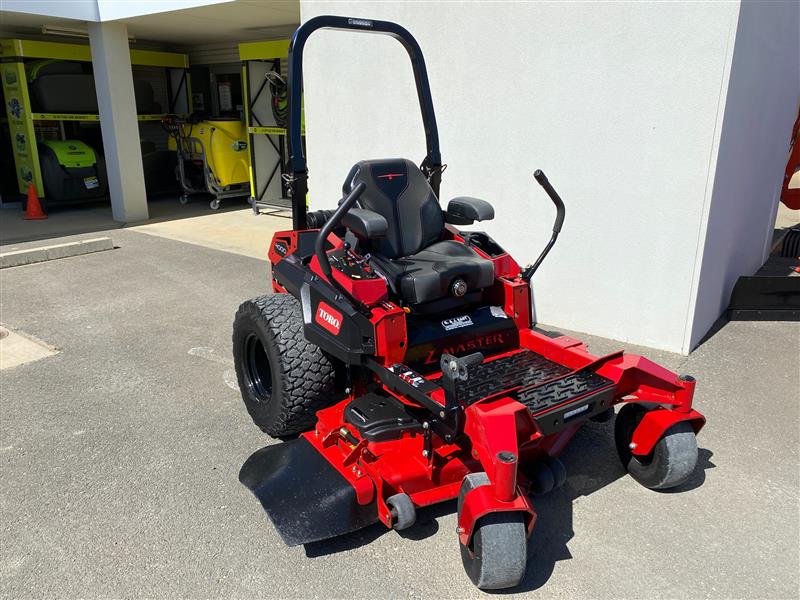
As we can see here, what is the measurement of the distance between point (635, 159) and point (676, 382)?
2.26 metres

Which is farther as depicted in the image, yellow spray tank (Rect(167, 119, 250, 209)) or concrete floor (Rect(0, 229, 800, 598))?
yellow spray tank (Rect(167, 119, 250, 209))

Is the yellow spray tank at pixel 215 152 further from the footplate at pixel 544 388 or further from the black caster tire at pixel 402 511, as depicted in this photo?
the black caster tire at pixel 402 511

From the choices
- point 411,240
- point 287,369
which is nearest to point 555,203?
point 411,240

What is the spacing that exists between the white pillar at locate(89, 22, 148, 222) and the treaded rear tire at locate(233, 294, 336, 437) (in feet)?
23.4

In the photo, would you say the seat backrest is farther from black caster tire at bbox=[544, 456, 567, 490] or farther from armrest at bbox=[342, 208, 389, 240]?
black caster tire at bbox=[544, 456, 567, 490]

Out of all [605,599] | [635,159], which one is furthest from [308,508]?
[635,159]

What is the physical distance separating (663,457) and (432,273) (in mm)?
1403

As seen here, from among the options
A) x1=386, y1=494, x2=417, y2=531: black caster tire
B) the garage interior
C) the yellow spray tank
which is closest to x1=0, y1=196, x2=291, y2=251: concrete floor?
the garage interior

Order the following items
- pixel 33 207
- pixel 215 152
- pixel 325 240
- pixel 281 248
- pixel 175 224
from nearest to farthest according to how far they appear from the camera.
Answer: pixel 325 240 < pixel 281 248 < pixel 175 224 < pixel 33 207 < pixel 215 152

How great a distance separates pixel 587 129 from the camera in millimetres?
4711

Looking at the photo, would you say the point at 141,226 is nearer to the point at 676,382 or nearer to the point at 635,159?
the point at 635,159

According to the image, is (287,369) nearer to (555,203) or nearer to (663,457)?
(555,203)

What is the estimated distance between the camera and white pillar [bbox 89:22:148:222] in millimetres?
8938

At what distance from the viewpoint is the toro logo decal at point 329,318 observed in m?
2.98
